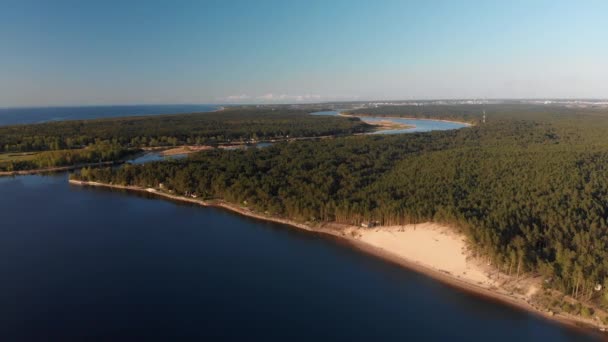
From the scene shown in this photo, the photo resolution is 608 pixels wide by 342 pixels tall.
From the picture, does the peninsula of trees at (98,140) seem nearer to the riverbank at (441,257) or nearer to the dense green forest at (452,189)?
Result: the dense green forest at (452,189)

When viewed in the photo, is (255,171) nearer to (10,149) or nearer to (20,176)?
(20,176)

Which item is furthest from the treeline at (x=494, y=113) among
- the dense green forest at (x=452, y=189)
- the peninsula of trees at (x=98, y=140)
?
the dense green forest at (x=452, y=189)

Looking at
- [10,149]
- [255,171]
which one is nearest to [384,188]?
[255,171]

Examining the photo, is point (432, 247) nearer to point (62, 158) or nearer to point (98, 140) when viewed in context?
point (62, 158)

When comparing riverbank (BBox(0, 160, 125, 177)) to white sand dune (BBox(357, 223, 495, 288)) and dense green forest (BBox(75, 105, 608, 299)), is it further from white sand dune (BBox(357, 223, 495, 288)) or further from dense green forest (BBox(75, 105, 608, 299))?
white sand dune (BBox(357, 223, 495, 288))

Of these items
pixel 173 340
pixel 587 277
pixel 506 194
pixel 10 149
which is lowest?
pixel 173 340

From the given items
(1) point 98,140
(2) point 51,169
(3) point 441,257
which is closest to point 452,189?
(3) point 441,257
